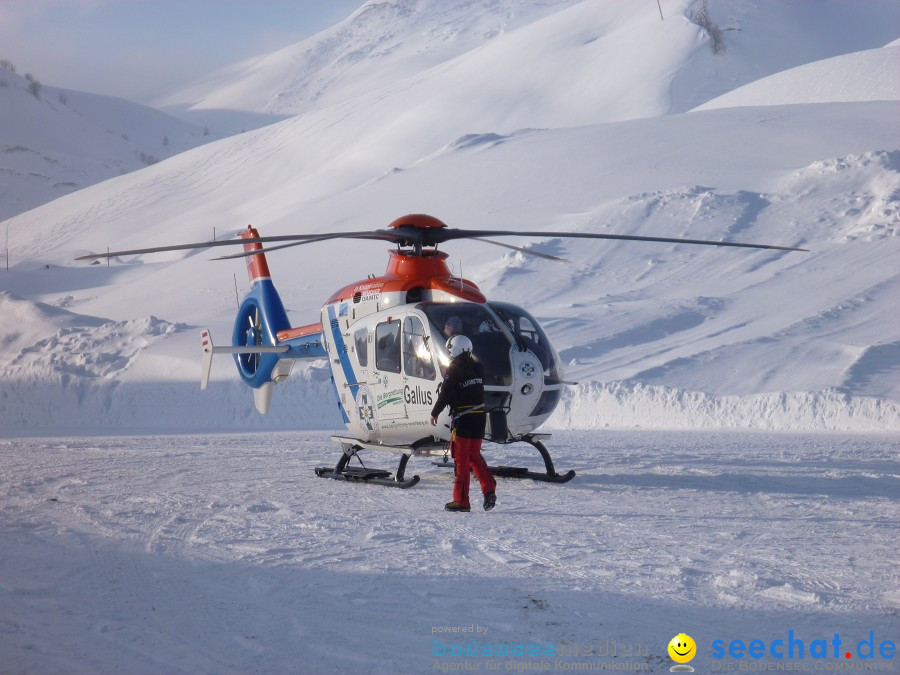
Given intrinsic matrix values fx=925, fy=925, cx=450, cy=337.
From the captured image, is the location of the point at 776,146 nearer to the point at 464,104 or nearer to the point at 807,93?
the point at 807,93

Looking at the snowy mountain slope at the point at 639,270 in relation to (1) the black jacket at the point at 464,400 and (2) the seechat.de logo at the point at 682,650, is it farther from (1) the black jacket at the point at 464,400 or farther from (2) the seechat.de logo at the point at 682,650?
(2) the seechat.de logo at the point at 682,650

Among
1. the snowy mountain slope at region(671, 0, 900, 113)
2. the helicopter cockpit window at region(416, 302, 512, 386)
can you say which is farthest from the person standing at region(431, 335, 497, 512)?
the snowy mountain slope at region(671, 0, 900, 113)

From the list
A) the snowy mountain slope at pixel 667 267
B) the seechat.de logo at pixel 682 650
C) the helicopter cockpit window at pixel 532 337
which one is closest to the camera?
the seechat.de logo at pixel 682 650

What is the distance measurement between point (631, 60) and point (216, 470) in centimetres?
6015

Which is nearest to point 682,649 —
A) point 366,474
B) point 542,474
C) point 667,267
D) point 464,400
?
point 464,400

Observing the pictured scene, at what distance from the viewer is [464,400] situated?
27.4 ft

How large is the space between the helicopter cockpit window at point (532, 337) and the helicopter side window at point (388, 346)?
3.69 feet

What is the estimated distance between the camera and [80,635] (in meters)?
4.77

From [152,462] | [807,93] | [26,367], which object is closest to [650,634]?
[152,462]

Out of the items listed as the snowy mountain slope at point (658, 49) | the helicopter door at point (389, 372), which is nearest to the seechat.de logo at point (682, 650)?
the helicopter door at point (389, 372)

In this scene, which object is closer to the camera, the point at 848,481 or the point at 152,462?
the point at 848,481

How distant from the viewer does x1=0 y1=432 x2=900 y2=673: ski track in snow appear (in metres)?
4.69

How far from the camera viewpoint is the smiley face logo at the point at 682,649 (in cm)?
432

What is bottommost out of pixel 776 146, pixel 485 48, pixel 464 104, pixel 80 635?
pixel 80 635
